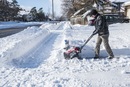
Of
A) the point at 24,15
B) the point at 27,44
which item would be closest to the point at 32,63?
the point at 27,44

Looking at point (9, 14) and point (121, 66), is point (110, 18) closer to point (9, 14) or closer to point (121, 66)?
point (121, 66)

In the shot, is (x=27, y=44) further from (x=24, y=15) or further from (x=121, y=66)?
(x=24, y=15)

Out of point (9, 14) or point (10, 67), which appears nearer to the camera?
point (10, 67)

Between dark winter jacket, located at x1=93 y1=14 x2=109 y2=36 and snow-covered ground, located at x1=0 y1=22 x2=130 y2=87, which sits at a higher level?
dark winter jacket, located at x1=93 y1=14 x2=109 y2=36

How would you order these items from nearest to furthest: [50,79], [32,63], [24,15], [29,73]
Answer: [50,79], [29,73], [32,63], [24,15]

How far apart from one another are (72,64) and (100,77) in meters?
1.98

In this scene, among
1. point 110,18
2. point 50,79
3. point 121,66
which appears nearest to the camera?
point 50,79

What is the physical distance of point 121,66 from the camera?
8469mm

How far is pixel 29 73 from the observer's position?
790 cm

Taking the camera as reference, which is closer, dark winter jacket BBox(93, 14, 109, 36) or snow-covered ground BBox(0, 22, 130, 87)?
snow-covered ground BBox(0, 22, 130, 87)

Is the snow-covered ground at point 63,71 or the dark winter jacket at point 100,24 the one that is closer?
the snow-covered ground at point 63,71

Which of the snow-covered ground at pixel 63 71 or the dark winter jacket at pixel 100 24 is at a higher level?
the dark winter jacket at pixel 100 24

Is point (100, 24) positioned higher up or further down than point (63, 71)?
higher up

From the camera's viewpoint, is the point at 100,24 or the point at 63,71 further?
the point at 100,24
